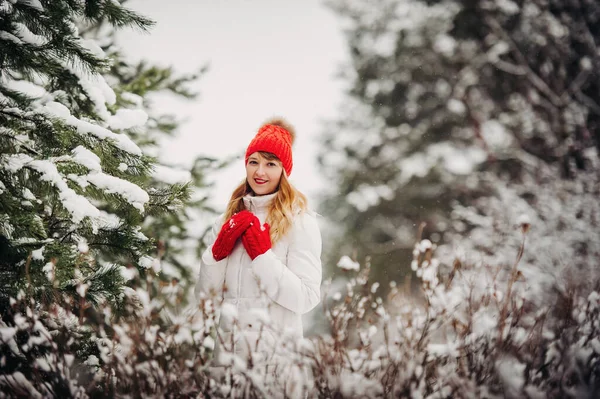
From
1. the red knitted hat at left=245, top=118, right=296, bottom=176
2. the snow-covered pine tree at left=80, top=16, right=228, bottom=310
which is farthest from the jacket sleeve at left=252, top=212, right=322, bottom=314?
the snow-covered pine tree at left=80, top=16, right=228, bottom=310

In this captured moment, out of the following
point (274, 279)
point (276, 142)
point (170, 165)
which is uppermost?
point (170, 165)

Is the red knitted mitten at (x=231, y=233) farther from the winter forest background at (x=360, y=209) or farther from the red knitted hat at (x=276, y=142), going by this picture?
the red knitted hat at (x=276, y=142)

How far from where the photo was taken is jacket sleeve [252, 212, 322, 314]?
84.6 inches

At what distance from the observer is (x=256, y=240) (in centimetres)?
218

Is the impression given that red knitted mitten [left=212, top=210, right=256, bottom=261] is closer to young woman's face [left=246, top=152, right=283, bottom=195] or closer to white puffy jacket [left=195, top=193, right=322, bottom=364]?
white puffy jacket [left=195, top=193, right=322, bottom=364]

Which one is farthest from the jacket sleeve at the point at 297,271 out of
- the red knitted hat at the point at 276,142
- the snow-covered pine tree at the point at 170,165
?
the snow-covered pine tree at the point at 170,165

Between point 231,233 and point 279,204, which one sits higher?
point 279,204

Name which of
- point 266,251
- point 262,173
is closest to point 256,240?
point 266,251

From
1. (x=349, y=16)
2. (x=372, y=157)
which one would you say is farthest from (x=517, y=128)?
(x=349, y=16)

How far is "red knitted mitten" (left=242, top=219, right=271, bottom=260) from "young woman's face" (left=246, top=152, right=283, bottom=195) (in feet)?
1.15

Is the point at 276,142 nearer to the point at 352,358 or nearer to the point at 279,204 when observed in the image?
the point at 279,204

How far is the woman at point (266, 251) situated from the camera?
2.16 metres

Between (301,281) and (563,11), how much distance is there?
9979 millimetres

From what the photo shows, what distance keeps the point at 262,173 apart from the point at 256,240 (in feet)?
1.59
